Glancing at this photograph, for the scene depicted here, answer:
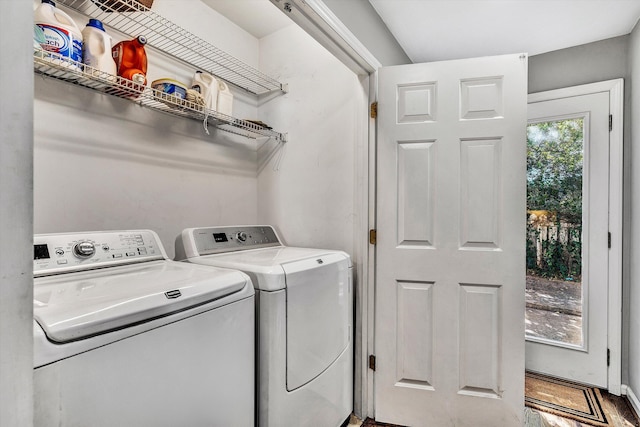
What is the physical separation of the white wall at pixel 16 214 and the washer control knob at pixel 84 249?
88 cm

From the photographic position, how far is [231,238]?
5.98 ft

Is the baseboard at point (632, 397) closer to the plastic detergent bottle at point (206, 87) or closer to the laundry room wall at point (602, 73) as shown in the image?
the laundry room wall at point (602, 73)

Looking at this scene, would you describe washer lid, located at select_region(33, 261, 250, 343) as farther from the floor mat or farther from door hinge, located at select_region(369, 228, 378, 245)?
the floor mat

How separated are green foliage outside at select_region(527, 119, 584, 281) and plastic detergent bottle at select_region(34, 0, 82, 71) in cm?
285

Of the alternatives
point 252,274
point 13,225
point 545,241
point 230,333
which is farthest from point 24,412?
point 545,241

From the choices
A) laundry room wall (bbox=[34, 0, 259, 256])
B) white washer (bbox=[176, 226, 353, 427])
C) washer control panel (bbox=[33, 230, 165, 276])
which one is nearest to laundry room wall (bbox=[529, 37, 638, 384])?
white washer (bbox=[176, 226, 353, 427])

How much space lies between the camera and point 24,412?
1.45ft

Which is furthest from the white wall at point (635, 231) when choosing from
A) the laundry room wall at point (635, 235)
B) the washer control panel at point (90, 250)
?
the washer control panel at point (90, 250)

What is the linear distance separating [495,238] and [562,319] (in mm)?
1234

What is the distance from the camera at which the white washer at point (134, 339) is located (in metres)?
0.69

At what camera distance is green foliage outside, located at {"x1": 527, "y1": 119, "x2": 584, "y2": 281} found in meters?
2.34

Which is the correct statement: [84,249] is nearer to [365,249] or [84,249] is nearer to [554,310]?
[365,249]

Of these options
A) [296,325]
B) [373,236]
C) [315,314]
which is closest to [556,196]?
[373,236]

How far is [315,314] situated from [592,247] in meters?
2.07
